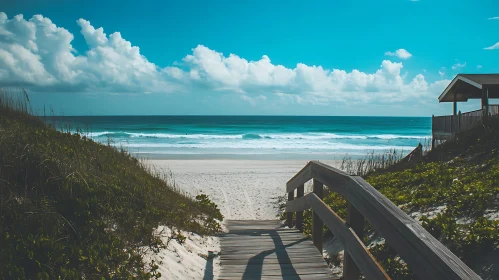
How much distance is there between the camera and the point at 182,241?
14.2ft

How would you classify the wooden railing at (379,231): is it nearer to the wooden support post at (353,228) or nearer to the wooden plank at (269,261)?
the wooden support post at (353,228)

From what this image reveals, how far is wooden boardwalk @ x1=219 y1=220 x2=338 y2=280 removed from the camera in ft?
12.2

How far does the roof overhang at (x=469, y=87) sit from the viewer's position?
578 inches

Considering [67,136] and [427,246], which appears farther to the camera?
[67,136]

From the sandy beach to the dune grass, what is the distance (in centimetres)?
455

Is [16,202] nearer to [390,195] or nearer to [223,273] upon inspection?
[223,273]

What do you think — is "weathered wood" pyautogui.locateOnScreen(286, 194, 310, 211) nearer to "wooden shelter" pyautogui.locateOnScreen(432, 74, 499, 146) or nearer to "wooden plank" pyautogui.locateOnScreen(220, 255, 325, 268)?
"wooden plank" pyautogui.locateOnScreen(220, 255, 325, 268)

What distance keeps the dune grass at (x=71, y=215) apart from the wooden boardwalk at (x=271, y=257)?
2.07ft

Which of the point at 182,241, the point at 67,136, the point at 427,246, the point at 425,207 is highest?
the point at 67,136

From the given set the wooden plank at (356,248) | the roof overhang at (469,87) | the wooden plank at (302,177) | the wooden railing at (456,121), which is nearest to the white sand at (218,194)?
the wooden plank at (356,248)

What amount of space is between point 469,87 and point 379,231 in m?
18.8

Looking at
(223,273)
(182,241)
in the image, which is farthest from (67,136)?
(223,273)

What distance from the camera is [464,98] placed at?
19516 millimetres

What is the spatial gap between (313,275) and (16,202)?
317cm
